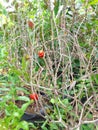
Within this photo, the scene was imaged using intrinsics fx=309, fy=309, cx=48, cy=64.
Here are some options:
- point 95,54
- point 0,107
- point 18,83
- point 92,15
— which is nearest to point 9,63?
point 18,83

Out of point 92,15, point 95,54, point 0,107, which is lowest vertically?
point 0,107

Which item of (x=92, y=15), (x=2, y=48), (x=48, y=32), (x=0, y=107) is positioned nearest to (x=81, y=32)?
(x=92, y=15)

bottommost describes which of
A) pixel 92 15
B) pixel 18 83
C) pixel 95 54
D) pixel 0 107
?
pixel 0 107

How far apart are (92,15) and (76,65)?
37 centimetres

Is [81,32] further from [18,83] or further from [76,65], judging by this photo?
[18,83]

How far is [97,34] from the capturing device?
190 cm

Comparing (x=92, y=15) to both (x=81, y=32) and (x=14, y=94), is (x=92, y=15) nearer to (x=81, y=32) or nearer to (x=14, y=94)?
(x=81, y=32)

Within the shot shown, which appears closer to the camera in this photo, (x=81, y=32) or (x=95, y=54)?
(x=95, y=54)

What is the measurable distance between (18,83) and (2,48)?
1.16 feet

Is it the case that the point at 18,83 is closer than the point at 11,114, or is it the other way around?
the point at 11,114

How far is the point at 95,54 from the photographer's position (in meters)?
1.88

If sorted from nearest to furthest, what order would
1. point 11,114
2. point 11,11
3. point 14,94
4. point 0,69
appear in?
1. point 11,114
2. point 14,94
3. point 0,69
4. point 11,11

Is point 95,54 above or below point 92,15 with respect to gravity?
below

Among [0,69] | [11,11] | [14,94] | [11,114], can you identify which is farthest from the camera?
[11,11]
